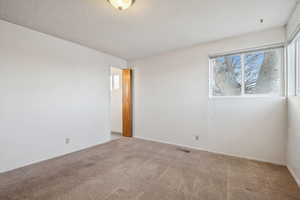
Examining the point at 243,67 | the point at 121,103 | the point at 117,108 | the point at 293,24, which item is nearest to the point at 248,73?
the point at 243,67

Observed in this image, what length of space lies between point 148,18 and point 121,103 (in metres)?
3.40

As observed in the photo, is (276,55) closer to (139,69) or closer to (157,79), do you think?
(157,79)

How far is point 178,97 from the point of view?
3.67m

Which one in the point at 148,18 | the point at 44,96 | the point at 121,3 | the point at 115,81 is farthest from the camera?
the point at 115,81

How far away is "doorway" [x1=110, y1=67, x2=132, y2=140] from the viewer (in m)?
4.51

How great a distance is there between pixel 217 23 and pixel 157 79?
2043 millimetres

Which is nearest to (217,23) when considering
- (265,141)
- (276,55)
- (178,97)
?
(276,55)

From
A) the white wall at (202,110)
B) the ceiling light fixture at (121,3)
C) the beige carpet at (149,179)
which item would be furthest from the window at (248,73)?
the ceiling light fixture at (121,3)

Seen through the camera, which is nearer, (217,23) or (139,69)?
(217,23)

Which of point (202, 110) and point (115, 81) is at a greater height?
point (115, 81)

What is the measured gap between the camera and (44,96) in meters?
2.75

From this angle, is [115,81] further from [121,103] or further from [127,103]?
[127,103]

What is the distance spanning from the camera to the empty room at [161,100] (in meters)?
1.93

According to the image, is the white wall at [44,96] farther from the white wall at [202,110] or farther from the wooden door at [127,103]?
the white wall at [202,110]
